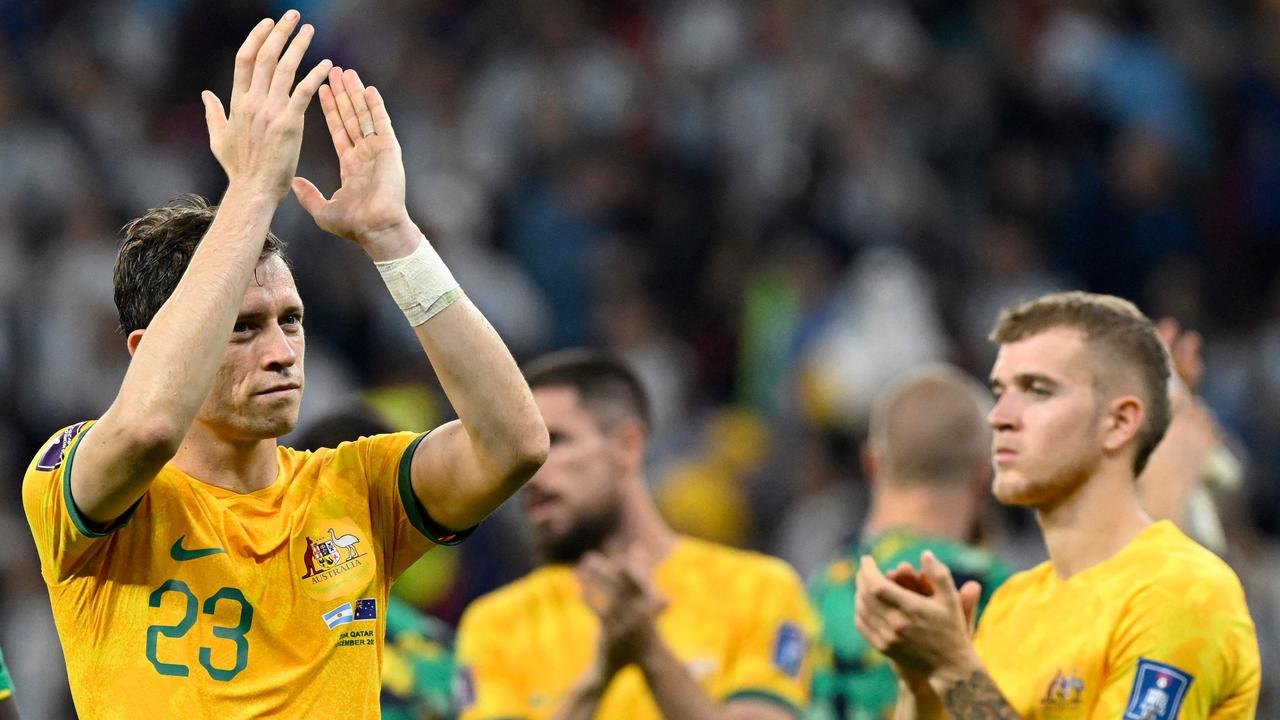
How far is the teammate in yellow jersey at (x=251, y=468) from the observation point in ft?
12.0

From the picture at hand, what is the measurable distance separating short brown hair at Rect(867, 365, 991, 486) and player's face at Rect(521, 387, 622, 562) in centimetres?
108

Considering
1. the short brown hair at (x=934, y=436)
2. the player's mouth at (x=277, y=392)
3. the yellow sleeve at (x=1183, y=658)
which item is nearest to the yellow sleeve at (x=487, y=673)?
the short brown hair at (x=934, y=436)

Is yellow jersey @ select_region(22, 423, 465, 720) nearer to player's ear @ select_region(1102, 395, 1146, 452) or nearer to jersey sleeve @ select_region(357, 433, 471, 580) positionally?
jersey sleeve @ select_region(357, 433, 471, 580)

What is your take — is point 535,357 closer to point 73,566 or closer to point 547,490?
point 547,490

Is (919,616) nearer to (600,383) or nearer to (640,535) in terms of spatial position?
(640,535)

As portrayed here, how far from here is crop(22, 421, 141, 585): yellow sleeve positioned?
366cm

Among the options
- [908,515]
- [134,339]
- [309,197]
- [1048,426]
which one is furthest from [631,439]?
[134,339]

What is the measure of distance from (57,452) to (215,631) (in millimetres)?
521

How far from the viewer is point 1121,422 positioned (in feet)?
15.5

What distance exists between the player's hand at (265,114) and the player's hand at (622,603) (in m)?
1.95

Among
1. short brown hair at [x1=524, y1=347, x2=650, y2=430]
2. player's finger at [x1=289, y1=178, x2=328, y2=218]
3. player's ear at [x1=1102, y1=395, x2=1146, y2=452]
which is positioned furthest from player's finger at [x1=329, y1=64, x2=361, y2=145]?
short brown hair at [x1=524, y1=347, x2=650, y2=430]

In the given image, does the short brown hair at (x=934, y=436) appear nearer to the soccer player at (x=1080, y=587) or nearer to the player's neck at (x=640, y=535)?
the player's neck at (x=640, y=535)

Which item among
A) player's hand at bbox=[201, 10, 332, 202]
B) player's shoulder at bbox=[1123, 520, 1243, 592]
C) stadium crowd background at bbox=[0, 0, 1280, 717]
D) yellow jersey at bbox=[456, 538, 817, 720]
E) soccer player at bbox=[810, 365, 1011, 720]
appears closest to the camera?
player's hand at bbox=[201, 10, 332, 202]

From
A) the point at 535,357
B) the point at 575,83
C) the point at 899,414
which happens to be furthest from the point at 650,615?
the point at 575,83
